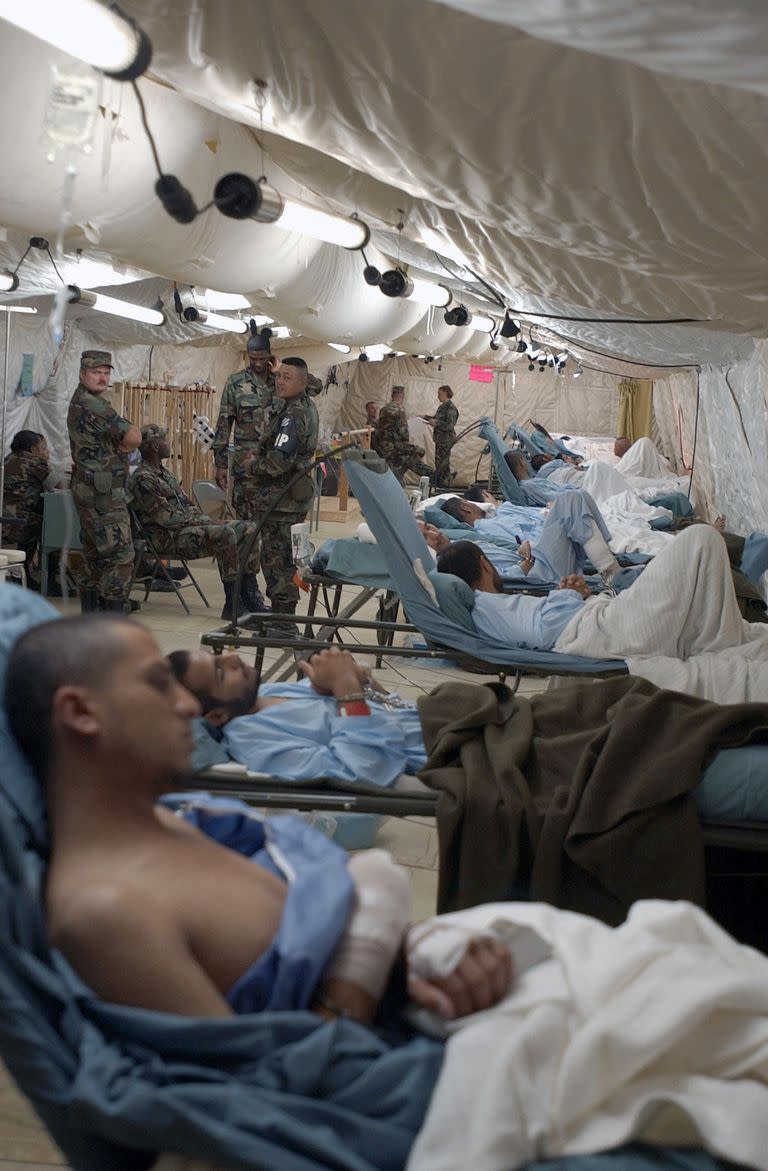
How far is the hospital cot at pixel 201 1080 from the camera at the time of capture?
1205 millimetres

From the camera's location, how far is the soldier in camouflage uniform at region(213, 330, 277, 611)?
23.6 ft

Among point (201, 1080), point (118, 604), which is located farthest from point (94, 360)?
point (201, 1080)

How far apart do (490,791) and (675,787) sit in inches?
15.2

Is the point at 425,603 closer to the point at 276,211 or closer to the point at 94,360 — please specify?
the point at 276,211

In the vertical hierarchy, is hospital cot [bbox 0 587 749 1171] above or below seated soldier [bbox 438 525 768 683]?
below

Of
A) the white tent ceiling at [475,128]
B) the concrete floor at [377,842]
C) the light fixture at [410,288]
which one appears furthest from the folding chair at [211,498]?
the white tent ceiling at [475,128]

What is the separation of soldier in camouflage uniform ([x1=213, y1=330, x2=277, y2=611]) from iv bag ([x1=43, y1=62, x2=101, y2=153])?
212 inches

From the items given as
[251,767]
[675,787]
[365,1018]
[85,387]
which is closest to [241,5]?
[251,767]

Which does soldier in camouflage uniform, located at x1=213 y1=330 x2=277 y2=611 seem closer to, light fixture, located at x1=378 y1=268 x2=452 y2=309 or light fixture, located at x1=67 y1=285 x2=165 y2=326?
light fixture, located at x1=67 y1=285 x2=165 y2=326

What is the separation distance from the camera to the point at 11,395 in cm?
969

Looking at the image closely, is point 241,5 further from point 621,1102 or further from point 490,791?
point 621,1102

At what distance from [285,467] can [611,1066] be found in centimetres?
589

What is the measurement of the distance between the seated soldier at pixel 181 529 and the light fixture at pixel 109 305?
88 cm

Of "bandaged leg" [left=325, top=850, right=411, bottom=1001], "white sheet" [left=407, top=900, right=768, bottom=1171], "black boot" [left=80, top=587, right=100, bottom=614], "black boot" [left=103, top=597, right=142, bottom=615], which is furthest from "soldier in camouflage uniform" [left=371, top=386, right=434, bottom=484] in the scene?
"white sheet" [left=407, top=900, right=768, bottom=1171]
